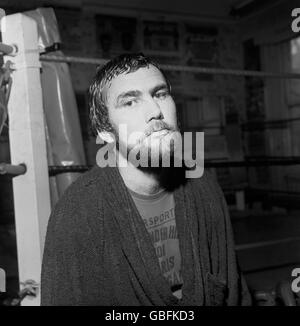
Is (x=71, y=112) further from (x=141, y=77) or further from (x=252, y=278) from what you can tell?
(x=252, y=278)

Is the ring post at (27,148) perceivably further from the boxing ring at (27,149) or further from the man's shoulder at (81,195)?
the man's shoulder at (81,195)

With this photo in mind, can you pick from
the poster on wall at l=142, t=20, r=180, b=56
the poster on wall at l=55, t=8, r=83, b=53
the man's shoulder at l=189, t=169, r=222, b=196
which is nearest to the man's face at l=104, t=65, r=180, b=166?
the man's shoulder at l=189, t=169, r=222, b=196

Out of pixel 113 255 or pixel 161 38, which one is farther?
pixel 161 38

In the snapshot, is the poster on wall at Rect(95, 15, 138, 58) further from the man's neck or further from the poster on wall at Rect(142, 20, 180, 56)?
the man's neck

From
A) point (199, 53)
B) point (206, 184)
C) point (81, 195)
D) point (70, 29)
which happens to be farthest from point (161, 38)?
point (81, 195)

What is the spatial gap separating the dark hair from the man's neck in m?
0.07

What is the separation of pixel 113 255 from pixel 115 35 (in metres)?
2.59

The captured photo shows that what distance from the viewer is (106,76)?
665 mm

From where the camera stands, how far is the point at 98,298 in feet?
2.03

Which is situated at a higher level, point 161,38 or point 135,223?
point 161,38

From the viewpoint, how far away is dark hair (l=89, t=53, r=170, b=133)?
0.66 meters

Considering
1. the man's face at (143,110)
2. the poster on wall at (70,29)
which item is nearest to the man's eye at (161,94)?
the man's face at (143,110)

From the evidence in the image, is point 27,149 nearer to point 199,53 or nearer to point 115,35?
point 115,35
